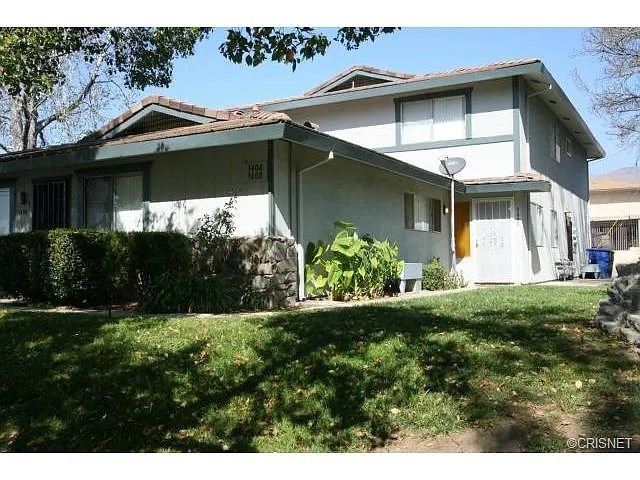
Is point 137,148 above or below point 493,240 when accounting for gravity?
above

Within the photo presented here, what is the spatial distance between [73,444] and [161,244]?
5.33m

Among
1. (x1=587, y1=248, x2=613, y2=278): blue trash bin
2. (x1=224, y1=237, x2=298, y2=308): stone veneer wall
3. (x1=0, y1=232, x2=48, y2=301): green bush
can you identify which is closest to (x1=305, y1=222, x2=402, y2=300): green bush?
(x1=224, y1=237, x2=298, y2=308): stone veneer wall

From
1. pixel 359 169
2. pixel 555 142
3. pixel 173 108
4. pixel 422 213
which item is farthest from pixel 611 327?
pixel 555 142

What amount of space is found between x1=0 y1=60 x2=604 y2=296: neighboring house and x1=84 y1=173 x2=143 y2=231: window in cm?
3

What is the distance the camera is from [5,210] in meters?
13.6

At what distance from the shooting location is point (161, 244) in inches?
367

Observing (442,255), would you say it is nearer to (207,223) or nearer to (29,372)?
(207,223)

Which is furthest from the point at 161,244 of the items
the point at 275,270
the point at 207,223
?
the point at 275,270

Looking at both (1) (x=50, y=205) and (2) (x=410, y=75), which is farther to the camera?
(2) (x=410, y=75)

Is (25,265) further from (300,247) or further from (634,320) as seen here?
(634,320)

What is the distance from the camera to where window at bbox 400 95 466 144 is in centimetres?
Result: 1656

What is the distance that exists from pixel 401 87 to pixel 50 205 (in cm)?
941

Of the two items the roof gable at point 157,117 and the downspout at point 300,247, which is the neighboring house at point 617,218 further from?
the roof gable at point 157,117

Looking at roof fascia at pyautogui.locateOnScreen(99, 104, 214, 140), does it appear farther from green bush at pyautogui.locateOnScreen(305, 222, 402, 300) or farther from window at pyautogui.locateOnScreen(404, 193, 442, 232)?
window at pyautogui.locateOnScreen(404, 193, 442, 232)
